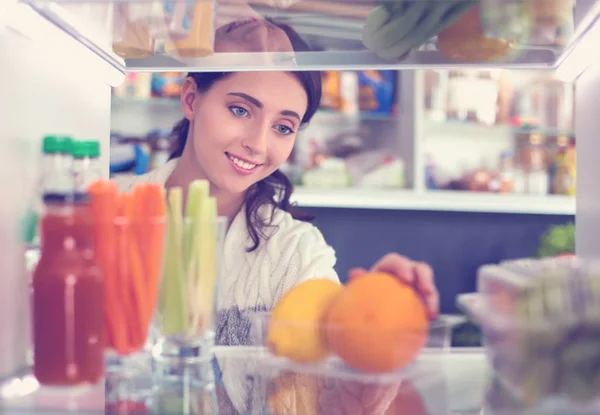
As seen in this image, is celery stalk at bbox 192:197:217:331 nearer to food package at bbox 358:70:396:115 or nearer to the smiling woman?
the smiling woman

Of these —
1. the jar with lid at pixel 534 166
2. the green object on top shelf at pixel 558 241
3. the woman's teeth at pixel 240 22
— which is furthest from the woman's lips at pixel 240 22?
the jar with lid at pixel 534 166

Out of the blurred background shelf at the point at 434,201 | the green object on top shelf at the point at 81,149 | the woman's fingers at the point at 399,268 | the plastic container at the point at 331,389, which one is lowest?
the plastic container at the point at 331,389

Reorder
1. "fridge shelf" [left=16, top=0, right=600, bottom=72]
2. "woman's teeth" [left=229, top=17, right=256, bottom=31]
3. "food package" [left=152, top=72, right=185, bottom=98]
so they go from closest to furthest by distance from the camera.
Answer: "fridge shelf" [left=16, top=0, right=600, bottom=72]
"woman's teeth" [left=229, top=17, right=256, bottom=31]
"food package" [left=152, top=72, right=185, bottom=98]

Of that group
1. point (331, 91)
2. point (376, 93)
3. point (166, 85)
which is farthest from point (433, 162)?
point (166, 85)

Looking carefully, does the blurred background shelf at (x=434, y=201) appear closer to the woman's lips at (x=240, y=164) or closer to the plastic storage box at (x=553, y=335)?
the woman's lips at (x=240, y=164)

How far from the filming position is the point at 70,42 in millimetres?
1005

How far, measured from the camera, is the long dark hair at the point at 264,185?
6.25ft

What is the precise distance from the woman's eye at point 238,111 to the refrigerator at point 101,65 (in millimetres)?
618

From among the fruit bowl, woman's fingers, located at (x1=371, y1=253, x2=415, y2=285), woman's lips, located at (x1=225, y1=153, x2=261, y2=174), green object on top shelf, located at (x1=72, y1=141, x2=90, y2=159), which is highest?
woman's lips, located at (x1=225, y1=153, x2=261, y2=174)

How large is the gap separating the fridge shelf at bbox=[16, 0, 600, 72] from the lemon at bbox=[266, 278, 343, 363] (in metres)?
0.38

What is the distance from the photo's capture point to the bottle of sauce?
28.6 inches

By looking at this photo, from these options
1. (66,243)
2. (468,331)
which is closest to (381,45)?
(468,331)

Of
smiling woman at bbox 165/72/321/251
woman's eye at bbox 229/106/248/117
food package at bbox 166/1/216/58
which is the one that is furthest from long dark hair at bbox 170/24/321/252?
food package at bbox 166/1/216/58

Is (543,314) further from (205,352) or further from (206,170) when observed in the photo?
(206,170)
